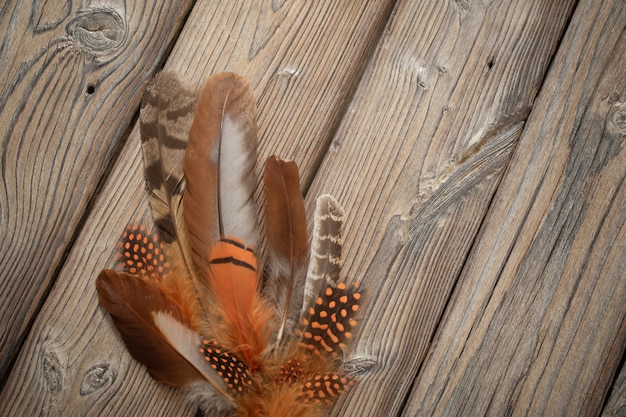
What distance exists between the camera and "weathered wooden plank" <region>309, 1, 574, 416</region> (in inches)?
43.1

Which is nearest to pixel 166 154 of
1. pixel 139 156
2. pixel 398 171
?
pixel 139 156

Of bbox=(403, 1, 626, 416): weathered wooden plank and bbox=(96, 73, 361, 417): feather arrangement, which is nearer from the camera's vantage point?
bbox=(96, 73, 361, 417): feather arrangement

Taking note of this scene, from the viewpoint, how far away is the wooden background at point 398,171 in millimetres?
1082

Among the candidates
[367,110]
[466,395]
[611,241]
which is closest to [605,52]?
[611,241]

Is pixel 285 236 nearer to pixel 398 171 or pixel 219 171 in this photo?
pixel 219 171

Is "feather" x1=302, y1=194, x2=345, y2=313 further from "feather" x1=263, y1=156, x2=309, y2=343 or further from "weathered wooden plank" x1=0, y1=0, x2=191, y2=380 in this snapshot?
"weathered wooden plank" x1=0, y1=0, x2=191, y2=380

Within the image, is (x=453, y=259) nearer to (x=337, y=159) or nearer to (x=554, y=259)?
(x=554, y=259)

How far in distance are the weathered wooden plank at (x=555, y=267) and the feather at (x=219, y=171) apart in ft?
1.53

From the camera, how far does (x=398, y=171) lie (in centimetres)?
112

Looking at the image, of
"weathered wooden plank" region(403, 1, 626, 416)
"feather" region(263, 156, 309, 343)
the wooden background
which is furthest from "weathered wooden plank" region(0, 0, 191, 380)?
"weathered wooden plank" region(403, 1, 626, 416)

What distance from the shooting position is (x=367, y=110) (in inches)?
44.6

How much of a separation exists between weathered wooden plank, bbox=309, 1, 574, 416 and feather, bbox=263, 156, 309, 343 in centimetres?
11

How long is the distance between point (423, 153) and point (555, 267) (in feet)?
1.15

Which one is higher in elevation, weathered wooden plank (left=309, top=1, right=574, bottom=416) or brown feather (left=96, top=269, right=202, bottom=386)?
weathered wooden plank (left=309, top=1, right=574, bottom=416)
